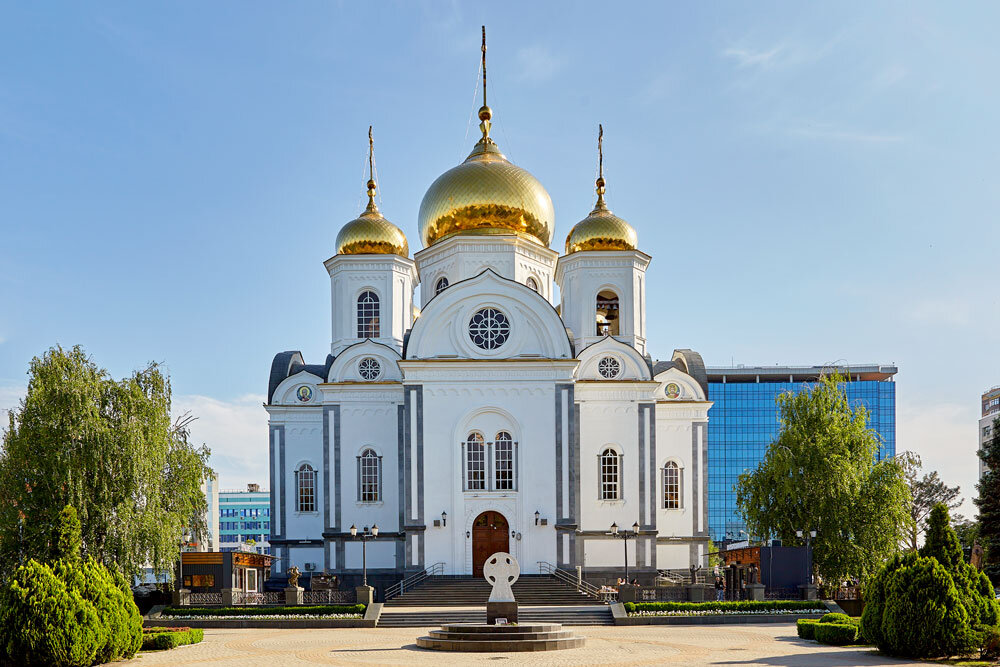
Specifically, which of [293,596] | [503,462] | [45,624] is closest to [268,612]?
[293,596]

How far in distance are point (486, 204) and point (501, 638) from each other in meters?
21.8

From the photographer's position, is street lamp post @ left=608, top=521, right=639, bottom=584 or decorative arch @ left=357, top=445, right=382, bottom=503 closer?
street lamp post @ left=608, top=521, right=639, bottom=584

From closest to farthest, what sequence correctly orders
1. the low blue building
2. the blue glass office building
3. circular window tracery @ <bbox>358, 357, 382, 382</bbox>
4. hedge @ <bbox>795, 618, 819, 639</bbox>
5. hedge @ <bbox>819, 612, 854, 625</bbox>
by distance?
hedge @ <bbox>795, 618, 819, 639</bbox> < hedge @ <bbox>819, 612, 854, 625</bbox> < circular window tracery @ <bbox>358, 357, 382, 382</bbox> < the blue glass office building < the low blue building

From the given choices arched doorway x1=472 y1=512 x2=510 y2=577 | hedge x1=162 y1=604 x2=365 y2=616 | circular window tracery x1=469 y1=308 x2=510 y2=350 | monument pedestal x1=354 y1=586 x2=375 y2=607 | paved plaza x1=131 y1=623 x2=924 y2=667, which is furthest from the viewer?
circular window tracery x1=469 y1=308 x2=510 y2=350

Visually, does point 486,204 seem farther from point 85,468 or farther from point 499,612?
point 499,612

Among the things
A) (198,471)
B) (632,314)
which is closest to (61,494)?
(198,471)

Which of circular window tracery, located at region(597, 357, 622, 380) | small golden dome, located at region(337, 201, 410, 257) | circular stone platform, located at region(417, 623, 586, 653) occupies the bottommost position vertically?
circular stone platform, located at region(417, 623, 586, 653)

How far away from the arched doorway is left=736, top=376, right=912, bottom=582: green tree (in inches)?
323

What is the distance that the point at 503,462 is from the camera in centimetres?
3784

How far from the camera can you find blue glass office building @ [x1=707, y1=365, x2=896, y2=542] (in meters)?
97.2

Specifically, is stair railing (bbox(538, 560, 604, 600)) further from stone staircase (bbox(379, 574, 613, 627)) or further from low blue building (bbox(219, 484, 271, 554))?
low blue building (bbox(219, 484, 271, 554))

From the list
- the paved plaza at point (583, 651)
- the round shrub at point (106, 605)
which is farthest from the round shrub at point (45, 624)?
the paved plaza at point (583, 651)

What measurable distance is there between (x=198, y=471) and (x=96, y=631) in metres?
13.2

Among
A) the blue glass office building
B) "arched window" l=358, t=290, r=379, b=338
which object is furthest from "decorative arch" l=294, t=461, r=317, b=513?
the blue glass office building
